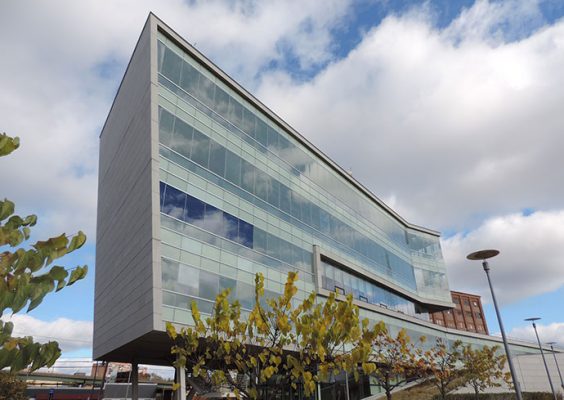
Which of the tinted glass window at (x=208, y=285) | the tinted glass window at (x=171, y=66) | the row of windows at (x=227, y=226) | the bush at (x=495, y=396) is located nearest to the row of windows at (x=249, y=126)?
the tinted glass window at (x=171, y=66)

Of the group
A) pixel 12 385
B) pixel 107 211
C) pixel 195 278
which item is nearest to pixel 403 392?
pixel 195 278

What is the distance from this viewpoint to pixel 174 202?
23.8 meters

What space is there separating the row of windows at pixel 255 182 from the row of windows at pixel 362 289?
2520 millimetres

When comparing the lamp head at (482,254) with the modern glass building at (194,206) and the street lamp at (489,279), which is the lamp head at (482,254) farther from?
the modern glass building at (194,206)

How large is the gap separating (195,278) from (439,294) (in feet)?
134

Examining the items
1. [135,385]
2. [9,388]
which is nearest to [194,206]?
[135,385]

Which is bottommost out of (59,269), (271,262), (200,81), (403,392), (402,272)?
(403,392)

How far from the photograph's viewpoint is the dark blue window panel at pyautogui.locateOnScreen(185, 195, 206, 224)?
79.8 ft

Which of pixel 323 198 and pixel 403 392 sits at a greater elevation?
pixel 323 198

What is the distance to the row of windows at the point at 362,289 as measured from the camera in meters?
36.2

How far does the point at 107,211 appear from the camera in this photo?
111 ft

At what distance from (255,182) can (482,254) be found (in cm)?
1634

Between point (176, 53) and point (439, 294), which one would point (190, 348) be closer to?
point (176, 53)

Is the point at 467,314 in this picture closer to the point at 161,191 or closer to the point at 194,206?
the point at 194,206
